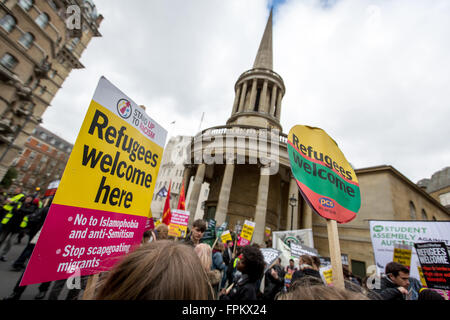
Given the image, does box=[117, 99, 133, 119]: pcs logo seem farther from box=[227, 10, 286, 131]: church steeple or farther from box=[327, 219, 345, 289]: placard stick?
box=[227, 10, 286, 131]: church steeple

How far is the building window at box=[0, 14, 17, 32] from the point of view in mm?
19134

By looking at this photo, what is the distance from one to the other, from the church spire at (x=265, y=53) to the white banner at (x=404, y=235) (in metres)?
26.3

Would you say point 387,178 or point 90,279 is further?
point 387,178

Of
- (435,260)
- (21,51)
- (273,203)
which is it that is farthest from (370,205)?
(21,51)

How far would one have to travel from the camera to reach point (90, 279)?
7.80ft

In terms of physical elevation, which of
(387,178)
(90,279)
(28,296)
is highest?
(387,178)

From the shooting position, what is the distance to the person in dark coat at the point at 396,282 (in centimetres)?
298

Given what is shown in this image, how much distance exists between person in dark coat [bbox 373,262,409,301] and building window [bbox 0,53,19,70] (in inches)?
1258

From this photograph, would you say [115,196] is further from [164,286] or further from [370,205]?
[370,205]

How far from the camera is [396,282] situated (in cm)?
326

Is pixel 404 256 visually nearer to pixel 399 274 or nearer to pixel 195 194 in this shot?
pixel 399 274

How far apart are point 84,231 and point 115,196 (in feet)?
1.70

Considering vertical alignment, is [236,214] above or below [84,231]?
above

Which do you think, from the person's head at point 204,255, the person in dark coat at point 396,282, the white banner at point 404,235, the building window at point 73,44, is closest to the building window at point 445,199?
the white banner at point 404,235
